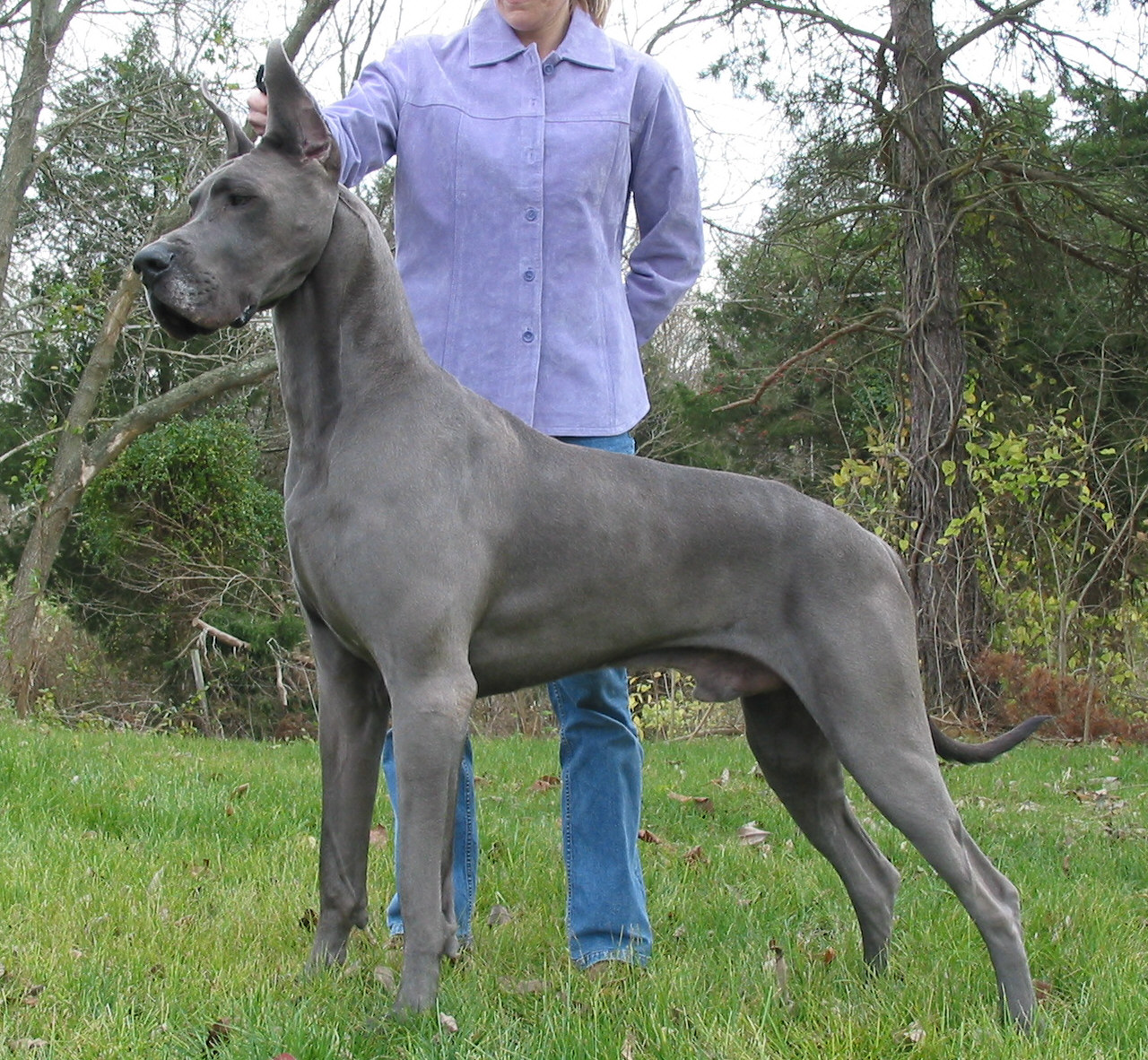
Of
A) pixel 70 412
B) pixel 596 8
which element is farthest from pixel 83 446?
pixel 596 8

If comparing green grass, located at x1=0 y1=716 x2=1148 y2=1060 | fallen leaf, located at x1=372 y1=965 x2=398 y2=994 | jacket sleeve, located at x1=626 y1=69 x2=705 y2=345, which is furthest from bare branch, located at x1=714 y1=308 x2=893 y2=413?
fallen leaf, located at x1=372 y1=965 x2=398 y2=994

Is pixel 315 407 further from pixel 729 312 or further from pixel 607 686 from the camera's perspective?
pixel 729 312

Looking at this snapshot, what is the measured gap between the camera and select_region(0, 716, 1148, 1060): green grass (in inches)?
105

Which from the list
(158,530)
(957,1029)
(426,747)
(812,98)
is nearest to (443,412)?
(426,747)

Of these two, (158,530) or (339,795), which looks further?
(158,530)

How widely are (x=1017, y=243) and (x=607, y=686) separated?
926cm

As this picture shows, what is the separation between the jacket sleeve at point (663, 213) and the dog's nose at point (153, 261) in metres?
1.66

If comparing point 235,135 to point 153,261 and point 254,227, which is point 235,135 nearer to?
point 254,227

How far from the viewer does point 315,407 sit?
2.97m

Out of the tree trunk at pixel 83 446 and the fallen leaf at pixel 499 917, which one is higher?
the tree trunk at pixel 83 446

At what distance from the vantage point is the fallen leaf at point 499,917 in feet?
13.0

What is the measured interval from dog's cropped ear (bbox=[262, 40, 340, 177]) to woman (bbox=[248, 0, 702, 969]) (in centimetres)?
44

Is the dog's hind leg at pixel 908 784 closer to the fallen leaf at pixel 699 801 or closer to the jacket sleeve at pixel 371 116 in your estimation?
the jacket sleeve at pixel 371 116

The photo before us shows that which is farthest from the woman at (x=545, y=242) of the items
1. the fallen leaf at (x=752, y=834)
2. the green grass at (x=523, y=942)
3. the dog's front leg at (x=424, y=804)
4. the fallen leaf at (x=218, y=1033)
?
the fallen leaf at (x=752, y=834)
